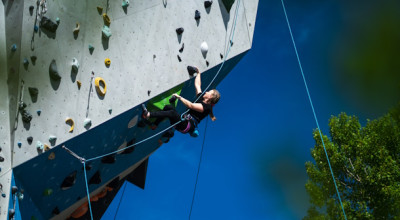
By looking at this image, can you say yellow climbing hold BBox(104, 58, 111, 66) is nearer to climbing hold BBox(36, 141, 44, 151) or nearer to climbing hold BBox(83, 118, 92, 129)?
climbing hold BBox(83, 118, 92, 129)

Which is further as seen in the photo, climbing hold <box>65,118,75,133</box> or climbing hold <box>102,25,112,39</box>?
climbing hold <box>102,25,112,39</box>

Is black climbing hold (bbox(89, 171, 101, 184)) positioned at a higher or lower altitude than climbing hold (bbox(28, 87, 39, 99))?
lower

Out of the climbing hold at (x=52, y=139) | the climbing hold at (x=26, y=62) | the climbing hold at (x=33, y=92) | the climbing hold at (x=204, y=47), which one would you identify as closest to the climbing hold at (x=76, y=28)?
the climbing hold at (x=26, y=62)

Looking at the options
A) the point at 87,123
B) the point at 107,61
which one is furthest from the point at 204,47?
the point at 87,123

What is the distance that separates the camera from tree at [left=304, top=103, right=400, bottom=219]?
917cm

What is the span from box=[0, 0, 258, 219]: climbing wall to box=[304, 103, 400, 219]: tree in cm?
539

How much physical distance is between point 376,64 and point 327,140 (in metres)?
7.63

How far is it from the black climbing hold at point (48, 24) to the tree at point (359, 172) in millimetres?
7081

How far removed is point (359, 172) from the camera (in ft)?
31.6

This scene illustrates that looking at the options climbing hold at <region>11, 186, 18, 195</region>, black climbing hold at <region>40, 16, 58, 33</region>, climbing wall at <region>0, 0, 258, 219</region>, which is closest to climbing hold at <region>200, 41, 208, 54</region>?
climbing wall at <region>0, 0, 258, 219</region>

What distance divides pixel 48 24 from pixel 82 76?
1.98ft

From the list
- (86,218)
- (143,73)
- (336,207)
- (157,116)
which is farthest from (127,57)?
(336,207)

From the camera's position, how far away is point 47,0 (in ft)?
13.0

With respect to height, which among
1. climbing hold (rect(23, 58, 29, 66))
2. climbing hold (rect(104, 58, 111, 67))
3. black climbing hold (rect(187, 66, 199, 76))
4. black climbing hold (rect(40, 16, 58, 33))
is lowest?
climbing hold (rect(23, 58, 29, 66))
